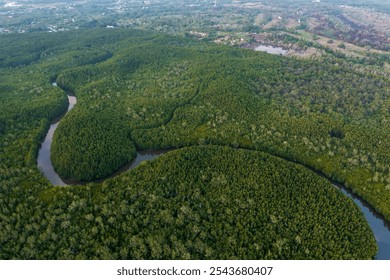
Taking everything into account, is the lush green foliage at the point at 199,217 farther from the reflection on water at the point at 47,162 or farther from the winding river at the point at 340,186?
the reflection on water at the point at 47,162

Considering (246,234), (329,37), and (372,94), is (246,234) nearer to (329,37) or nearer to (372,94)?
(372,94)

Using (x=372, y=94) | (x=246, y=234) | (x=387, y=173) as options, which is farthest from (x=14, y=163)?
(x=372, y=94)

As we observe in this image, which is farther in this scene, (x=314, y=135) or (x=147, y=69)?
(x=147, y=69)

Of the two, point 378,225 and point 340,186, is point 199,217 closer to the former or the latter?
point 340,186

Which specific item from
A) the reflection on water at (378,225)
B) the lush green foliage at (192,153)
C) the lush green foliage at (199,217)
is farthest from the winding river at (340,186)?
the lush green foliage at (199,217)

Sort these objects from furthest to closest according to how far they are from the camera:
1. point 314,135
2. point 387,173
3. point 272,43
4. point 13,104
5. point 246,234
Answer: point 272,43 → point 13,104 → point 314,135 → point 387,173 → point 246,234

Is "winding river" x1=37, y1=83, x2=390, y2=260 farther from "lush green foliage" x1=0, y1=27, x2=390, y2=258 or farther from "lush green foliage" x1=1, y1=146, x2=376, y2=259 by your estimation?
"lush green foliage" x1=1, y1=146, x2=376, y2=259
